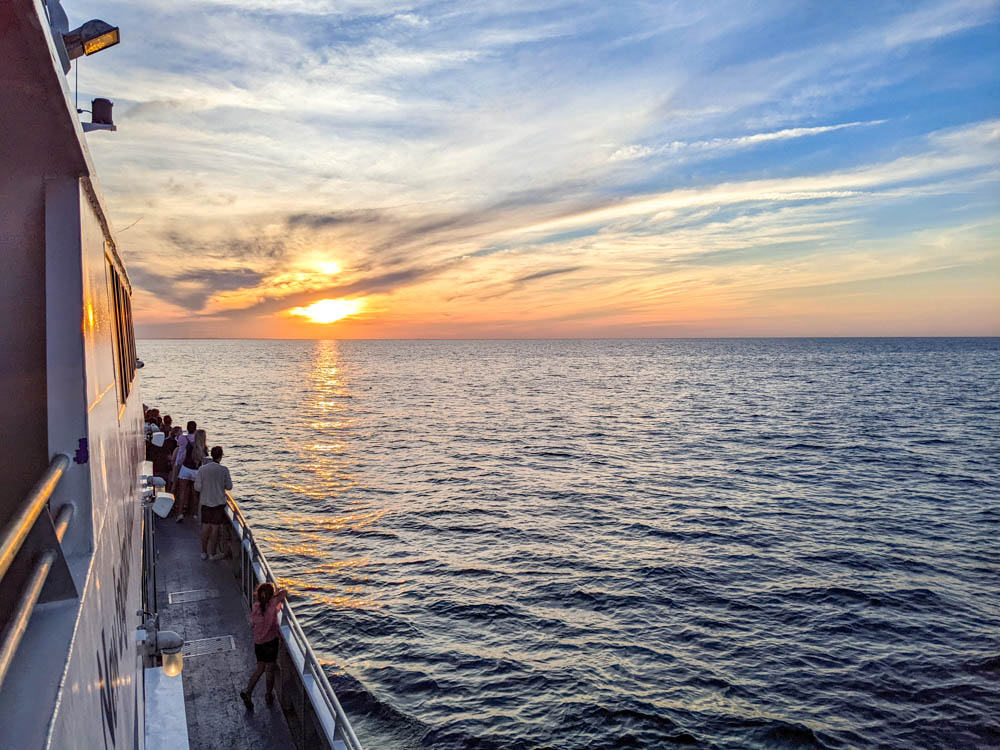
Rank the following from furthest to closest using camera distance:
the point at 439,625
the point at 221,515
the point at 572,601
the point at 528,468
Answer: the point at 528,468 < the point at 572,601 < the point at 439,625 < the point at 221,515

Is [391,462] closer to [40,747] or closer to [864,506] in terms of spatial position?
[864,506]

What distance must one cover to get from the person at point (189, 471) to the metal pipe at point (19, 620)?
12.2 m

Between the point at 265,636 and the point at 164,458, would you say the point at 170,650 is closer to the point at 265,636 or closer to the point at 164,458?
the point at 265,636

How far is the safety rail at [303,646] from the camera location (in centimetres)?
627

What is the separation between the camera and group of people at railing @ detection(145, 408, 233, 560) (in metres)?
11.1

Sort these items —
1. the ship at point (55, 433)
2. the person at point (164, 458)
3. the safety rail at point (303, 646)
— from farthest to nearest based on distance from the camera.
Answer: the person at point (164, 458) < the safety rail at point (303, 646) < the ship at point (55, 433)

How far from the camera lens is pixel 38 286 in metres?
2.65

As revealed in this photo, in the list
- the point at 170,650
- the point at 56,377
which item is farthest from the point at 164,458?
the point at 56,377

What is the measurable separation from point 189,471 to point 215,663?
562 centimetres

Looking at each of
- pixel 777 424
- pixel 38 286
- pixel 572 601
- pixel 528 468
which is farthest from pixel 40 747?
pixel 777 424

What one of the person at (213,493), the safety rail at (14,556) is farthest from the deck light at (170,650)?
the person at (213,493)

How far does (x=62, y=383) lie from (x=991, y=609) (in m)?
21.3

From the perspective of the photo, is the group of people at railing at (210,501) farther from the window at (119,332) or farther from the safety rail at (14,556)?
the safety rail at (14,556)

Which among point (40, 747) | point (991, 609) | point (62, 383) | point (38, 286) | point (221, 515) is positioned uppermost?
point (38, 286)
